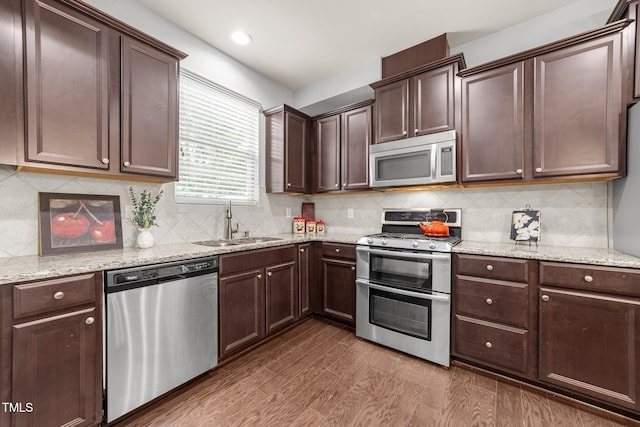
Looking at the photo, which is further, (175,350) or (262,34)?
(262,34)

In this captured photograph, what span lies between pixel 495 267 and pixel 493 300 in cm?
24

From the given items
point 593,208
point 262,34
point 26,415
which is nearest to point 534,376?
point 593,208

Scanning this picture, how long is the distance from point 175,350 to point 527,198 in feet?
9.91

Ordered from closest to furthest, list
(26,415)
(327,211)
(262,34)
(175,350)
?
(26,415) < (175,350) < (262,34) < (327,211)

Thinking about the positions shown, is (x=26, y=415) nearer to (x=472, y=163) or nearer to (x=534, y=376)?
(x=534, y=376)

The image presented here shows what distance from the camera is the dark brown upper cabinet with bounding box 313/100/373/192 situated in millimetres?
2975

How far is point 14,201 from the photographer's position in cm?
164

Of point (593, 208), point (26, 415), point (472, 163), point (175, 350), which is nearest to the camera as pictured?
point (26, 415)

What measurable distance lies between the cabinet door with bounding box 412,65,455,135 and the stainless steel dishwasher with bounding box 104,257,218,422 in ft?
7.23

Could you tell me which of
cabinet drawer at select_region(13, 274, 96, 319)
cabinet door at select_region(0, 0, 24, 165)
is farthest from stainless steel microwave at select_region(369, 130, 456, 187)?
cabinet door at select_region(0, 0, 24, 165)

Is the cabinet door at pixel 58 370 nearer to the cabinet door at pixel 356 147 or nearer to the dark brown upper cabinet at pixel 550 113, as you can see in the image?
the cabinet door at pixel 356 147

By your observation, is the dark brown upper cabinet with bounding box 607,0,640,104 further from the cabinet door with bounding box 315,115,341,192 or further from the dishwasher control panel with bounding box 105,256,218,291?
the dishwasher control panel with bounding box 105,256,218,291

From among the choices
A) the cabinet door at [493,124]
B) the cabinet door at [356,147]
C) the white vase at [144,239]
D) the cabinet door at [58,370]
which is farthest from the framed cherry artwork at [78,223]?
the cabinet door at [493,124]

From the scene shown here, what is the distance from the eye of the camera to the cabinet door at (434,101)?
2.36 m
